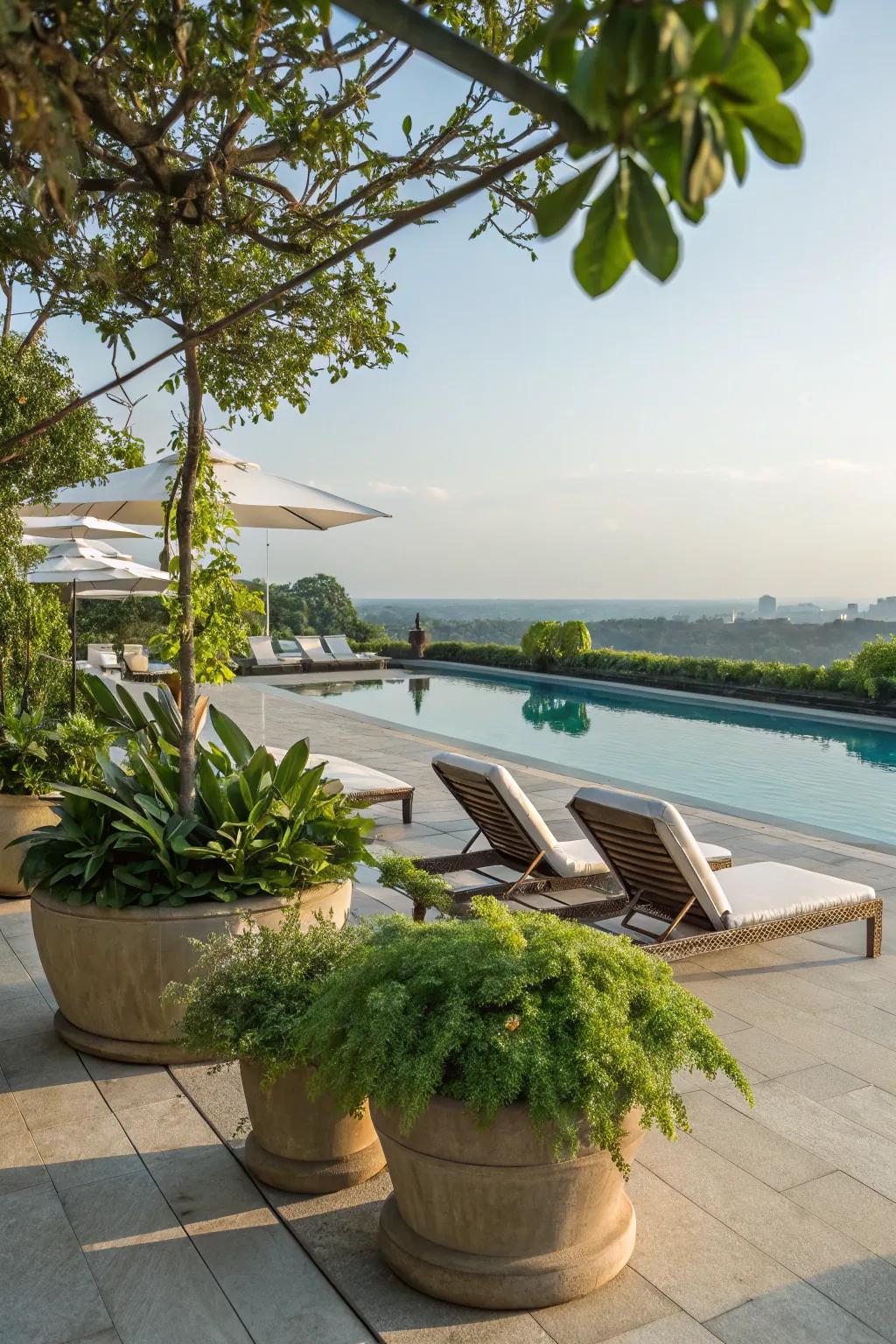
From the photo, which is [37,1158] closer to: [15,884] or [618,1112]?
[618,1112]

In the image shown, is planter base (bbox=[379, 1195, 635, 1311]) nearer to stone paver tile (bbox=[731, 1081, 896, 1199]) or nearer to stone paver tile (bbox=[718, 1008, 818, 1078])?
stone paver tile (bbox=[731, 1081, 896, 1199])

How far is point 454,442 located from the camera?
27703 millimetres

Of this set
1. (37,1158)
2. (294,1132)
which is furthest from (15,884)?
(294,1132)

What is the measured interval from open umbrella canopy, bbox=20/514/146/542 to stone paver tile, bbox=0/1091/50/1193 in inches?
290

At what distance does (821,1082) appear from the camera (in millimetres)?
3625

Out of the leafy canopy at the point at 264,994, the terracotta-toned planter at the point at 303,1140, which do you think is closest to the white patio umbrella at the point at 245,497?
the leafy canopy at the point at 264,994

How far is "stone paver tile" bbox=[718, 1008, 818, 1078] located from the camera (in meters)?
3.75

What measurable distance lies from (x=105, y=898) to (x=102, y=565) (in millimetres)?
9169

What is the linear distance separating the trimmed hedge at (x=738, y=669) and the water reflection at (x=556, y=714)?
1.65 metres

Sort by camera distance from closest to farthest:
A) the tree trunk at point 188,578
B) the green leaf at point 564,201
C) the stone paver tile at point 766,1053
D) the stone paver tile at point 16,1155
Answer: the green leaf at point 564,201, the stone paver tile at point 16,1155, the stone paver tile at point 766,1053, the tree trunk at point 188,578

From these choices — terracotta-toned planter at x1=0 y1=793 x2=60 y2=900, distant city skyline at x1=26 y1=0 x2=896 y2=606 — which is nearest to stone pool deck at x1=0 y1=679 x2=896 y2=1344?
terracotta-toned planter at x1=0 y1=793 x2=60 y2=900

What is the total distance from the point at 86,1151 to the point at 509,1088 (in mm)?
1622

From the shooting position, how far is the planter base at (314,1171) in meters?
2.89

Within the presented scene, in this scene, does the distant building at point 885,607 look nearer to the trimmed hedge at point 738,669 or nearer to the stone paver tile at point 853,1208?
the trimmed hedge at point 738,669
